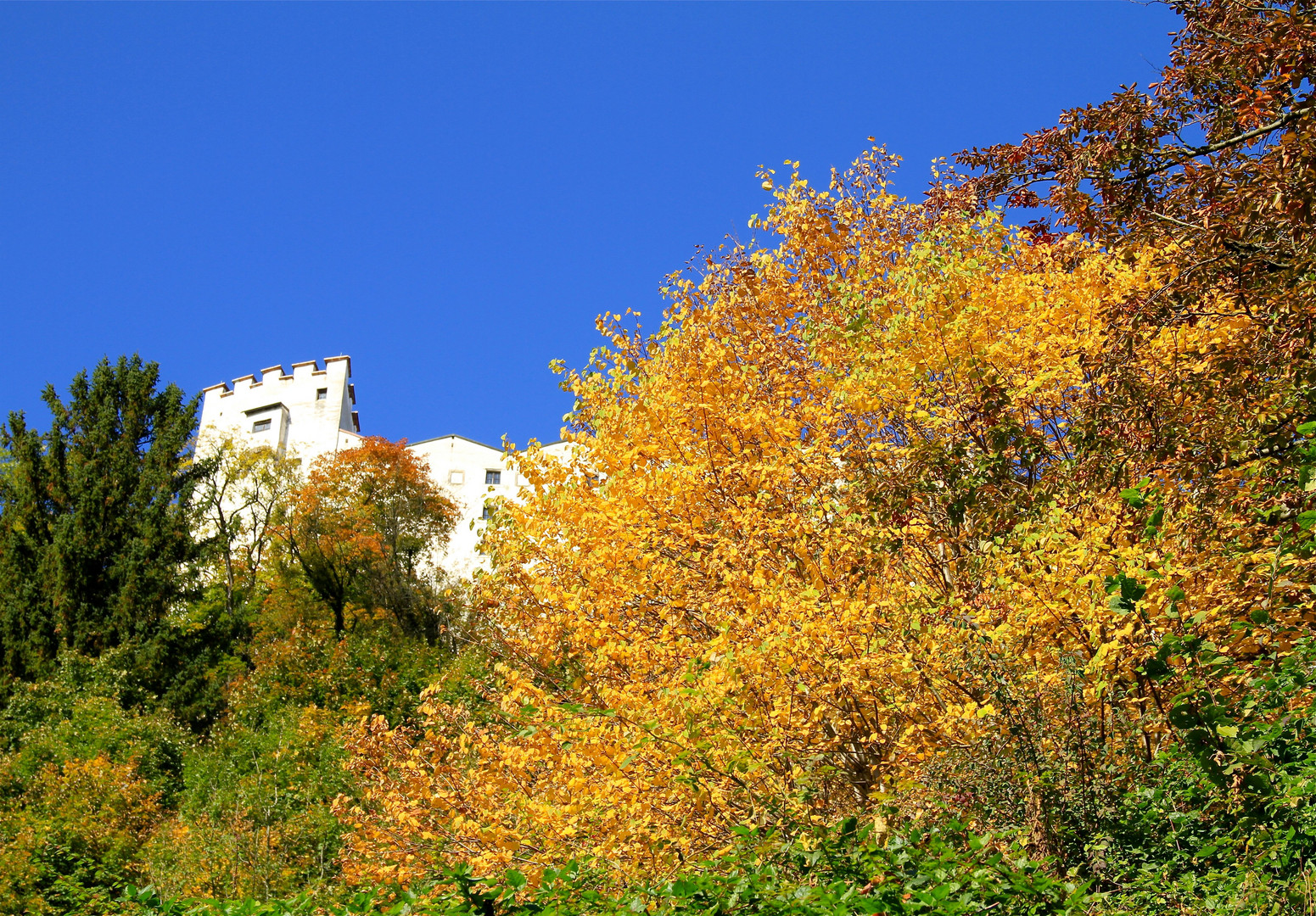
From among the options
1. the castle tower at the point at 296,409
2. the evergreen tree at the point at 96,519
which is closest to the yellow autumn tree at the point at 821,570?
the evergreen tree at the point at 96,519

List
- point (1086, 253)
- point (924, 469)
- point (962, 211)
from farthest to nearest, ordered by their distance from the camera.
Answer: point (962, 211)
point (1086, 253)
point (924, 469)

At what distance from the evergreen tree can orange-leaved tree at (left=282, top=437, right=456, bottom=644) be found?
476 centimetres

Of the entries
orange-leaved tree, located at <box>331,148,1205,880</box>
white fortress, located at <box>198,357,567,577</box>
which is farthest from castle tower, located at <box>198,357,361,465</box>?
orange-leaved tree, located at <box>331,148,1205,880</box>

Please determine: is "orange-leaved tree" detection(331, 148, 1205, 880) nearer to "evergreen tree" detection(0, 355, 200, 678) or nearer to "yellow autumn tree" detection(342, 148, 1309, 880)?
"yellow autumn tree" detection(342, 148, 1309, 880)

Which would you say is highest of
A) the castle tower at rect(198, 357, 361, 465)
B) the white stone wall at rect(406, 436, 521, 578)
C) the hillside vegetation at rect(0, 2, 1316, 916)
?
the castle tower at rect(198, 357, 361, 465)

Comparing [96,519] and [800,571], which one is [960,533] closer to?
[800,571]

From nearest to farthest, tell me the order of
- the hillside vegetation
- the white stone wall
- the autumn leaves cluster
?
the hillside vegetation < the autumn leaves cluster < the white stone wall

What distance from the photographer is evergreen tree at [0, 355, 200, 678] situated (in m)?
25.9

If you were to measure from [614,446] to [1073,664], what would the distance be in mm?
5358

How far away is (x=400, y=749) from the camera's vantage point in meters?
11.0

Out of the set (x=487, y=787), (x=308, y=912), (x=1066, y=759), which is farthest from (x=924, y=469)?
(x=308, y=912)

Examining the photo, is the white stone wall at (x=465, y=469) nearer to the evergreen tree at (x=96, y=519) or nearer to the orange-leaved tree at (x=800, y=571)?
the evergreen tree at (x=96, y=519)

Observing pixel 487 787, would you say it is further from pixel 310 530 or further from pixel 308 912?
pixel 310 530

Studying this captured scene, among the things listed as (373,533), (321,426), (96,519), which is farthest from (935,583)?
(321,426)
